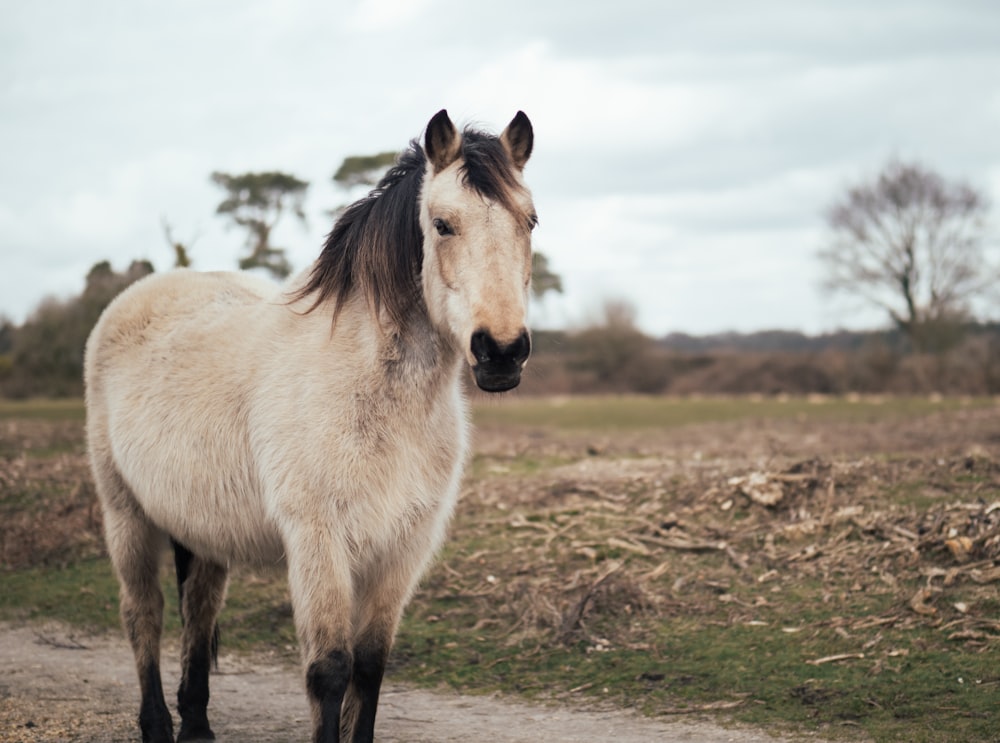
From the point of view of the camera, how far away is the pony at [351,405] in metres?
4.32

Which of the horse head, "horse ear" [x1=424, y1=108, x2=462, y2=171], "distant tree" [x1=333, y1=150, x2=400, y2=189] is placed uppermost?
"distant tree" [x1=333, y1=150, x2=400, y2=189]

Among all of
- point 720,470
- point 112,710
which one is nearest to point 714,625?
point 720,470

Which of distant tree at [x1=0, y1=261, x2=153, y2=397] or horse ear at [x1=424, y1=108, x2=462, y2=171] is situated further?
distant tree at [x1=0, y1=261, x2=153, y2=397]

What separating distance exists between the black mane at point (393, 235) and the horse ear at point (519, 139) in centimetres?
7

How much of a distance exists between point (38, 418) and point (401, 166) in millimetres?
19495

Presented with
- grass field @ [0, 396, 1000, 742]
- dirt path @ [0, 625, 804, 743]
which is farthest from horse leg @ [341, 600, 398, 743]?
grass field @ [0, 396, 1000, 742]

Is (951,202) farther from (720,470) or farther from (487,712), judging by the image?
(487,712)

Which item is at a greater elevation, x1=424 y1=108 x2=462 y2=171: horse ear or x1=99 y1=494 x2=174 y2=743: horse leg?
x1=424 y1=108 x2=462 y2=171: horse ear

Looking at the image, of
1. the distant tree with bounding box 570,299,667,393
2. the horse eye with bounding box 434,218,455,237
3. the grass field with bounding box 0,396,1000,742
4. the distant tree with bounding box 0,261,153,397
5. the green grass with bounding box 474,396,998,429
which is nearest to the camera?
the horse eye with bounding box 434,218,455,237

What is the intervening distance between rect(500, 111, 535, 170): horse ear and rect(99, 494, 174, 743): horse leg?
10.4 feet

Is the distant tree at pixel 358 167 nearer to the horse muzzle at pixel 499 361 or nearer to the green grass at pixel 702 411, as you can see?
the green grass at pixel 702 411

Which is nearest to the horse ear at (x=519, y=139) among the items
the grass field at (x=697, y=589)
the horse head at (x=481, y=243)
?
the horse head at (x=481, y=243)

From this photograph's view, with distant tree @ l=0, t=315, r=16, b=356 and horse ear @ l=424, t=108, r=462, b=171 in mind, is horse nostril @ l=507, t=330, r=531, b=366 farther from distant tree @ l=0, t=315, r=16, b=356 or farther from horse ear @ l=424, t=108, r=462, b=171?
distant tree @ l=0, t=315, r=16, b=356

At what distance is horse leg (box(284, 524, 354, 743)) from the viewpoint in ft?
14.3
